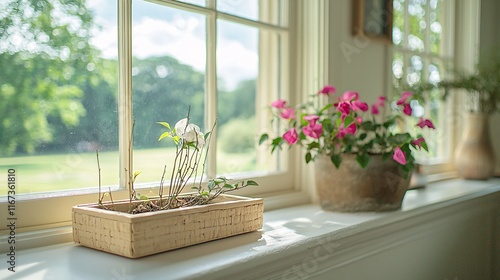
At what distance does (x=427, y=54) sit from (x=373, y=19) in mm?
714

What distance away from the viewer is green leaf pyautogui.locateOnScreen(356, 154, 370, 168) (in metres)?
1.54

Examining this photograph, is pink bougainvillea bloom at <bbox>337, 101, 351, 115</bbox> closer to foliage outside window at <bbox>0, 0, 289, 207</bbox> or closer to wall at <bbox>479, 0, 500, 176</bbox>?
foliage outside window at <bbox>0, 0, 289, 207</bbox>

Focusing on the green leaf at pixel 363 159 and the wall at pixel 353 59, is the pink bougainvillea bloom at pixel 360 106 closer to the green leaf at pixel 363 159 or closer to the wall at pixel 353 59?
the green leaf at pixel 363 159

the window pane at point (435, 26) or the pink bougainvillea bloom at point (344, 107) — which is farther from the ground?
the window pane at point (435, 26)

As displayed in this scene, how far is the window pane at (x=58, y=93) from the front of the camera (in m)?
1.14

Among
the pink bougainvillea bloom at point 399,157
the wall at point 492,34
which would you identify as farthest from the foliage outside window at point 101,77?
the wall at point 492,34

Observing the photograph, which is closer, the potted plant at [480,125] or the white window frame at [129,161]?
the white window frame at [129,161]

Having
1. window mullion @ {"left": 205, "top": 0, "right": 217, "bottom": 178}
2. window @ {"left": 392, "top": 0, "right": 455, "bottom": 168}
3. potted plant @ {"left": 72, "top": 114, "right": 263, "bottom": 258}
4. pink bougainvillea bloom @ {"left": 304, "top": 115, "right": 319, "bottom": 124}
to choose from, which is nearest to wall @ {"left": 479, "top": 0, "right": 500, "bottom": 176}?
window @ {"left": 392, "top": 0, "right": 455, "bottom": 168}

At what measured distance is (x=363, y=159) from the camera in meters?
1.55

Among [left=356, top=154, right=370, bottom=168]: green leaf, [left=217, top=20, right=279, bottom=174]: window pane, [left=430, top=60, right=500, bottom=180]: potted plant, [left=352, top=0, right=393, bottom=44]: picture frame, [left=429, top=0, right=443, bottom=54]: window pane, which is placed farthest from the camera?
[left=429, top=0, right=443, bottom=54]: window pane

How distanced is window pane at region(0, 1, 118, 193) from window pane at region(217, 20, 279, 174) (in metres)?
0.47

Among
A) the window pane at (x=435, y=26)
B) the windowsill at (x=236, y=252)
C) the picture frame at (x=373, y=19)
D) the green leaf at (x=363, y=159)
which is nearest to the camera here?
the windowsill at (x=236, y=252)

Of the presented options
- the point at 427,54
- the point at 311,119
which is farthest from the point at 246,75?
the point at 427,54

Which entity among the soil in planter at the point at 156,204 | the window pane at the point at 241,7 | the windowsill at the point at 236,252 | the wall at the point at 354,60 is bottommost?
the windowsill at the point at 236,252
